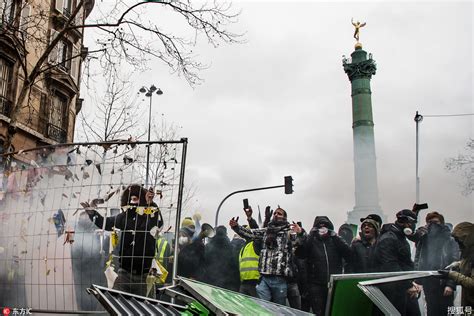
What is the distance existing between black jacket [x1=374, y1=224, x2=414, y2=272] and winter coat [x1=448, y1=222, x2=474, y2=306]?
54cm

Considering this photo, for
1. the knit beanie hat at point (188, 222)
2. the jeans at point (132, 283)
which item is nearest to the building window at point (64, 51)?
the knit beanie hat at point (188, 222)

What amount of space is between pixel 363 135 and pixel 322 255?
612 cm

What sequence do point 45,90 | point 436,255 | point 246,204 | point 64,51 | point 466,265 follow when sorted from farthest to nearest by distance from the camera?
1. point 45,90
2. point 64,51
3. point 246,204
4. point 436,255
5. point 466,265

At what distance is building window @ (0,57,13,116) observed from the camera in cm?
1662

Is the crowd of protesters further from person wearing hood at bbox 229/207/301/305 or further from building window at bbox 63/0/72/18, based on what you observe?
building window at bbox 63/0/72/18

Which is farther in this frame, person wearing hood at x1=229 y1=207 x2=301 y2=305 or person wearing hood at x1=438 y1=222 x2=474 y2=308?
person wearing hood at x1=229 y1=207 x2=301 y2=305

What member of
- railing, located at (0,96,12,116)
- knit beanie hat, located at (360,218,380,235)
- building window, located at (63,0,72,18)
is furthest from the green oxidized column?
building window, located at (63,0,72,18)

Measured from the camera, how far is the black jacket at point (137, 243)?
4.33m

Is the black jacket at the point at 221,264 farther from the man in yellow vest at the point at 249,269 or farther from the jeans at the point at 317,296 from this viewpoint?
the jeans at the point at 317,296

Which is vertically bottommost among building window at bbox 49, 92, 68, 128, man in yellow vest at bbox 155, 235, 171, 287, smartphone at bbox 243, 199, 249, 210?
man in yellow vest at bbox 155, 235, 171, 287

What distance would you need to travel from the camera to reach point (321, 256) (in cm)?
572

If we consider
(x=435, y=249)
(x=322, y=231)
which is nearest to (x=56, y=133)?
(x=322, y=231)

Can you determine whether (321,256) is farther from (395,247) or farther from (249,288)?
(249,288)

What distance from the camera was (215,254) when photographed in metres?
6.18
